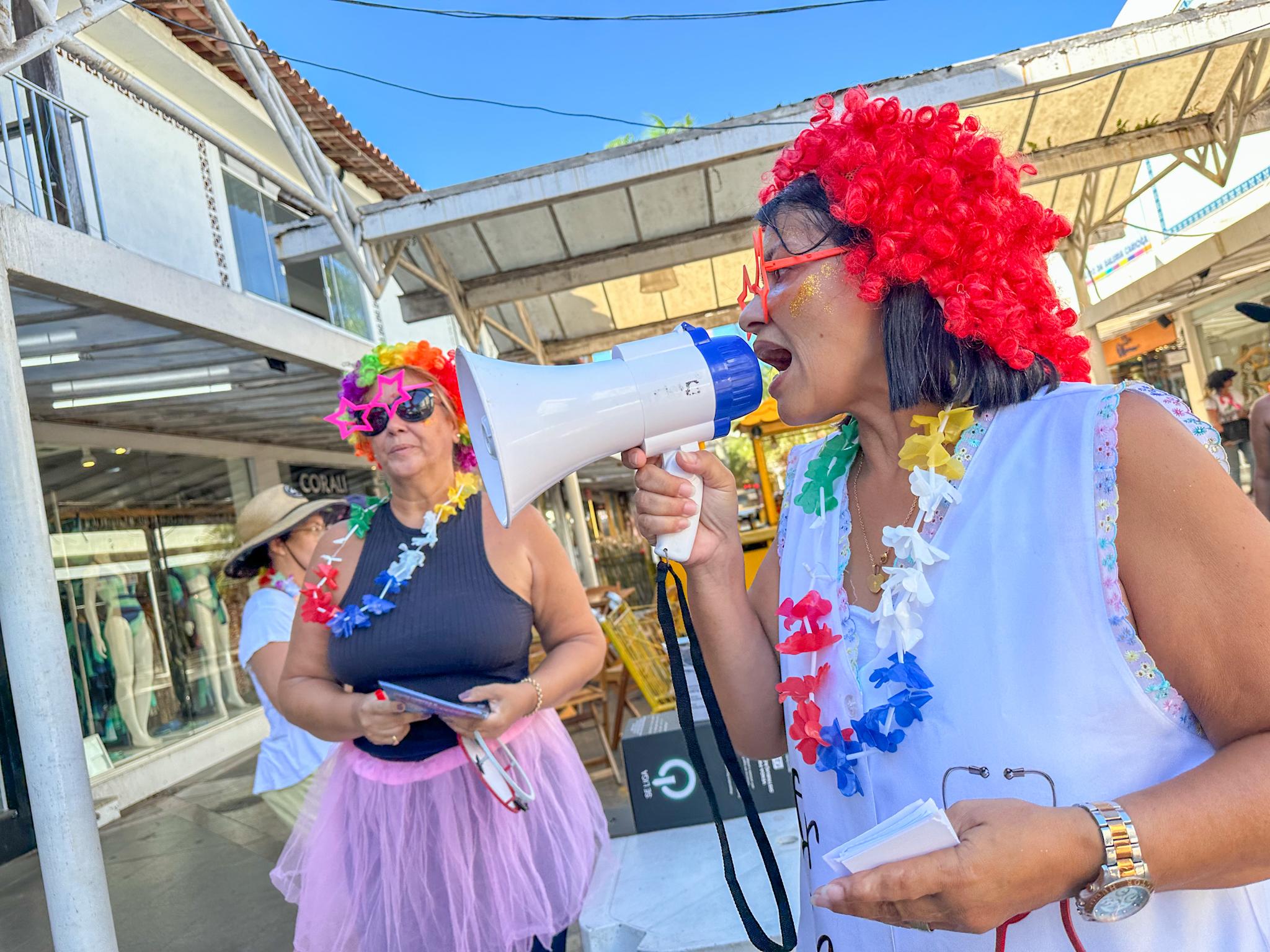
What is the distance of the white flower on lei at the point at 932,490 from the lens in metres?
1.16

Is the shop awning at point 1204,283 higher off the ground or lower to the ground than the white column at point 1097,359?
higher

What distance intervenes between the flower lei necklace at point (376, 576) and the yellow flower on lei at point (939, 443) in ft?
4.78

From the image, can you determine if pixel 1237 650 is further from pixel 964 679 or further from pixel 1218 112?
pixel 1218 112

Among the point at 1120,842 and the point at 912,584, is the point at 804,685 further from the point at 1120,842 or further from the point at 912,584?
the point at 1120,842

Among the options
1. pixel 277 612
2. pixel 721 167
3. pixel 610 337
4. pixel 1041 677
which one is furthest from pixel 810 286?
pixel 610 337

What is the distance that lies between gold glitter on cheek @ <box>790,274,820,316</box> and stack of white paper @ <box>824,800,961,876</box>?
2.36 feet

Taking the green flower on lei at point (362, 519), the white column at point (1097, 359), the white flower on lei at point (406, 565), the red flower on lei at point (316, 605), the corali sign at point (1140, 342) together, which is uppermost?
the corali sign at point (1140, 342)

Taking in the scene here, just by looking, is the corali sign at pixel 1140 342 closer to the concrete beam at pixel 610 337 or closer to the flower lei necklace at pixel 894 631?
the concrete beam at pixel 610 337

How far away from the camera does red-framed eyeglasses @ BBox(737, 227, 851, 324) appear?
49.9 inches

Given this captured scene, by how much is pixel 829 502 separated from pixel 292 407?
304 inches

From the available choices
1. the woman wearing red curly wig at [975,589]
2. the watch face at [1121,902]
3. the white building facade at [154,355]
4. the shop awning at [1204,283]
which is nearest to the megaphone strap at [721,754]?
the woman wearing red curly wig at [975,589]

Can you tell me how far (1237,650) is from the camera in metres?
0.91

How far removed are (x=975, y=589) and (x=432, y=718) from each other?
1.57 meters

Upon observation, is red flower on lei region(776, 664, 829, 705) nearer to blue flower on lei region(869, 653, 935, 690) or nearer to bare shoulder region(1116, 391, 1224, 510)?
blue flower on lei region(869, 653, 935, 690)
